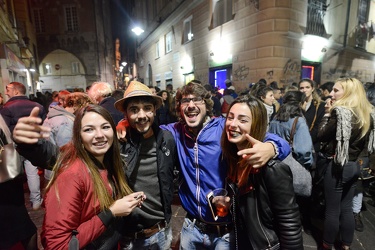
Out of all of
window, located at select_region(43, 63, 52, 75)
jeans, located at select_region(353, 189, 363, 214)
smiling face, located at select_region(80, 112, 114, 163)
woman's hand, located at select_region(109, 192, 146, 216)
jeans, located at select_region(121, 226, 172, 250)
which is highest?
window, located at select_region(43, 63, 52, 75)

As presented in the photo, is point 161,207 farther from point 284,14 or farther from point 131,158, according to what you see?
point 284,14

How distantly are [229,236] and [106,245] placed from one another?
3.31 feet

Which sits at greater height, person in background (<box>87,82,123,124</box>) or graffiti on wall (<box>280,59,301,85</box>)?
graffiti on wall (<box>280,59,301,85</box>)

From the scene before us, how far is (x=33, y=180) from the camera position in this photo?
13.6ft

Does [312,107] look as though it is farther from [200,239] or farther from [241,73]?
[241,73]

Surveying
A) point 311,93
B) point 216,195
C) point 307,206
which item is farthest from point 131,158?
point 311,93

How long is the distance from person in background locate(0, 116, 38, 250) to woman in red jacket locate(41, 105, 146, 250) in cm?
59

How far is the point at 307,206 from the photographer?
11.9 ft

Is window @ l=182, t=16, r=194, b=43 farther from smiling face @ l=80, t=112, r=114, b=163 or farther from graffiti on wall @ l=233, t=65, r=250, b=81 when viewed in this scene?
smiling face @ l=80, t=112, r=114, b=163

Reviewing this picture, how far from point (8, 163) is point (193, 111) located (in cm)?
145

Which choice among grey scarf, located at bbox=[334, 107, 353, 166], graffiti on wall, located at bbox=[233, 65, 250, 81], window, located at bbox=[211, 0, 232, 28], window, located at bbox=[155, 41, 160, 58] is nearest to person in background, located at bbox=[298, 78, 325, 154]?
grey scarf, located at bbox=[334, 107, 353, 166]

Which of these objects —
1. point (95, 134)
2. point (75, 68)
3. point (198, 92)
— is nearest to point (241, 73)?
point (198, 92)

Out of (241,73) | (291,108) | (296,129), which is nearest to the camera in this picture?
(296,129)

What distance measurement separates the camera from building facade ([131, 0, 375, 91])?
8094mm
